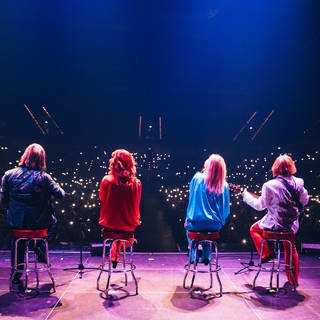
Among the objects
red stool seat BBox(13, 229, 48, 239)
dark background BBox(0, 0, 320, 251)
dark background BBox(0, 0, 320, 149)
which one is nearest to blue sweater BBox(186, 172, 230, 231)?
red stool seat BBox(13, 229, 48, 239)

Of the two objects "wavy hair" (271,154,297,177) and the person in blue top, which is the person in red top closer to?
the person in blue top

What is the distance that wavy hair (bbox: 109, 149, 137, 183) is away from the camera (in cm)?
355

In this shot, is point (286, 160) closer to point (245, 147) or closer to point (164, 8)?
point (164, 8)

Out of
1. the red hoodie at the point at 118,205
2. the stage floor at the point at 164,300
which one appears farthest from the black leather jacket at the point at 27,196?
the stage floor at the point at 164,300

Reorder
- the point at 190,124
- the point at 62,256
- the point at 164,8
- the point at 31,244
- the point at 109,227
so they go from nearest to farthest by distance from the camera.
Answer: the point at 109,227
the point at 31,244
the point at 62,256
the point at 164,8
the point at 190,124

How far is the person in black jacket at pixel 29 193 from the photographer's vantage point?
348 cm

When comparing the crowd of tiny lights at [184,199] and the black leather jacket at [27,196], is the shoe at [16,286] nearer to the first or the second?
the black leather jacket at [27,196]

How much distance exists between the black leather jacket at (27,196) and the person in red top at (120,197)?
559 millimetres

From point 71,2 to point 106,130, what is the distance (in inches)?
337

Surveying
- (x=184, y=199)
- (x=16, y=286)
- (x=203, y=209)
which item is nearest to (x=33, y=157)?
(x=16, y=286)

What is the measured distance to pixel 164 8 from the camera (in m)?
6.29

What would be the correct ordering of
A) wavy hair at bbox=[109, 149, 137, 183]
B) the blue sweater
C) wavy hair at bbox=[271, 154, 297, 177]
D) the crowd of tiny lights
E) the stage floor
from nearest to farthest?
the stage floor → wavy hair at bbox=[109, 149, 137, 183] → the blue sweater → wavy hair at bbox=[271, 154, 297, 177] → the crowd of tiny lights

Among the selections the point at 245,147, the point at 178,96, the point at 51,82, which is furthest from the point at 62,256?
the point at 245,147

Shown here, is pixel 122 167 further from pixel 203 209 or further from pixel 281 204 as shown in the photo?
pixel 281 204
